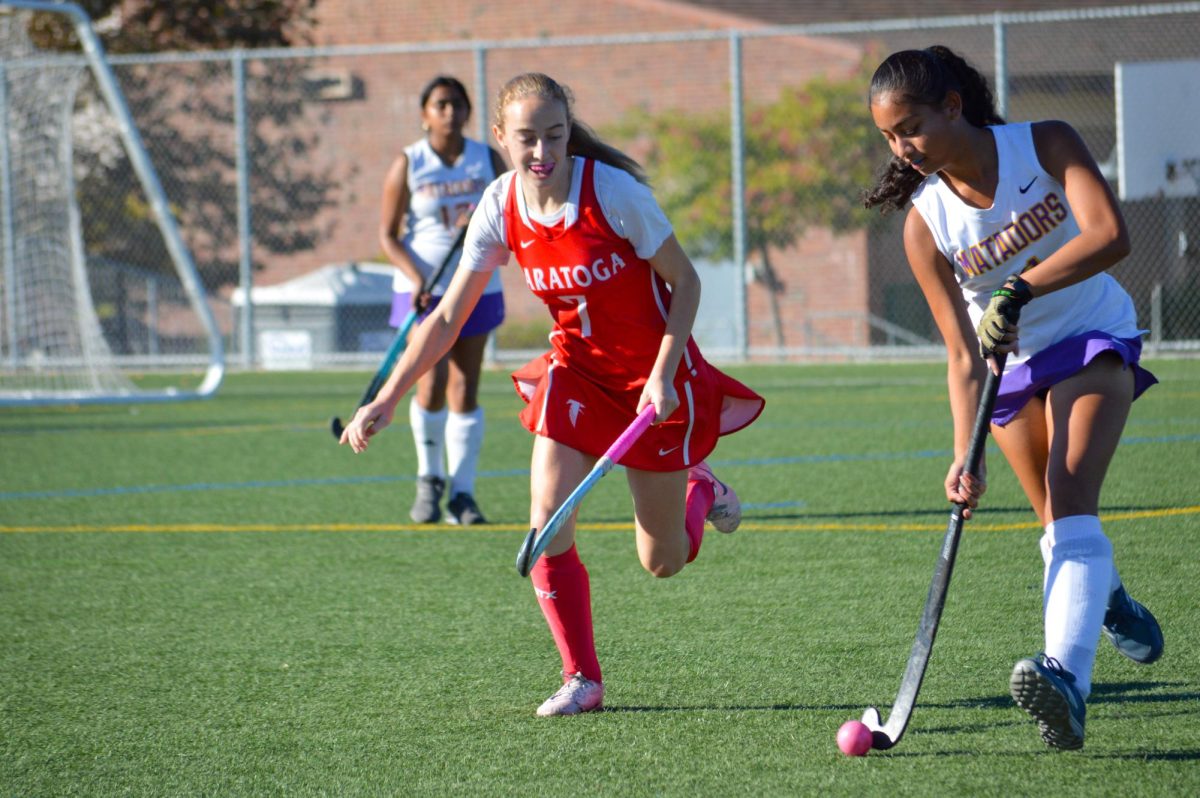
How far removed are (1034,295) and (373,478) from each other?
5.69 m

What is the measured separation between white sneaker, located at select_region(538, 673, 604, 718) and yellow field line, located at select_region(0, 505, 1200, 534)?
8.55ft

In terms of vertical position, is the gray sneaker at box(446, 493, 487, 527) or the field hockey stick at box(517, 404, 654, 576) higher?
the field hockey stick at box(517, 404, 654, 576)

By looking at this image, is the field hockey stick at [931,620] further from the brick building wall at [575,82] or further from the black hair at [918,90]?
the brick building wall at [575,82]

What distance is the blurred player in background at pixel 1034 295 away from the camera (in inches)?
131

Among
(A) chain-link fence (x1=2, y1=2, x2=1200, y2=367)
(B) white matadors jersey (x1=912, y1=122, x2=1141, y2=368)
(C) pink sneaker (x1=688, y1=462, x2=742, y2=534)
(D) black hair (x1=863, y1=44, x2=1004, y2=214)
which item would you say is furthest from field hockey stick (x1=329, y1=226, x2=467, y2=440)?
(A) chain-link fence (x1=2, y1=2, x2=1200, y2=367)

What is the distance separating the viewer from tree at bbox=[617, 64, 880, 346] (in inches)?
633

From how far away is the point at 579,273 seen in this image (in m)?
3.98

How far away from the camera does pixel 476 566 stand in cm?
584

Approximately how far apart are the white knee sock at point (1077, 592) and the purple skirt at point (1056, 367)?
1.08 feet

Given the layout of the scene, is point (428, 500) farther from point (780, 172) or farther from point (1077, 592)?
point (780, 172)

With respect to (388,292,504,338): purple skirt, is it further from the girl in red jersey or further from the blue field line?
the girl in red jersey

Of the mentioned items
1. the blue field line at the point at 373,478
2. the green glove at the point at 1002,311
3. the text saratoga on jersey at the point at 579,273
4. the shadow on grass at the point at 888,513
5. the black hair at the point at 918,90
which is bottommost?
the shadow on grass at the point at 888,513

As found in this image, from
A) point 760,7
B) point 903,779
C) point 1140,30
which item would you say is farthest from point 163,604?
point 760,7

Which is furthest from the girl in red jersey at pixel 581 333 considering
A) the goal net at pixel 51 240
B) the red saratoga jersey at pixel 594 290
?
the goal net at pixel 51 240
